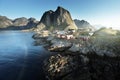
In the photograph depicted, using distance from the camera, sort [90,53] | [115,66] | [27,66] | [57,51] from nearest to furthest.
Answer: [115,66] → [27,66] → [90,53] → [57,51]

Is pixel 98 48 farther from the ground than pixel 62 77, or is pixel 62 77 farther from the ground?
pixel 98 48

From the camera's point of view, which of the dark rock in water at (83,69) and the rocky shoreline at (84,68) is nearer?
the dark rock in water at (83,69)

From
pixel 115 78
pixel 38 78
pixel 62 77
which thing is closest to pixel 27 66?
pixel 38 78

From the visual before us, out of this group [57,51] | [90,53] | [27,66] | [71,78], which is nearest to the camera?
[71,78]

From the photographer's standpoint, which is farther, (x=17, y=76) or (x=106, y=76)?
(x=17, y=76)

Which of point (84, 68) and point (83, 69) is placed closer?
point (83, 69)

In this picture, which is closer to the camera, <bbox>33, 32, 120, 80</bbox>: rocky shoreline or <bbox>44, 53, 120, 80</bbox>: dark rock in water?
<bbox>44, 53, 120, 80</bbox>: dark rock in water

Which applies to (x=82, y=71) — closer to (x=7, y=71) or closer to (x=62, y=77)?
(x=62, y=77)

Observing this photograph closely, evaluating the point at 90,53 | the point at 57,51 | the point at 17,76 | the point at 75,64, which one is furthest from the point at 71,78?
the point at 57,51
